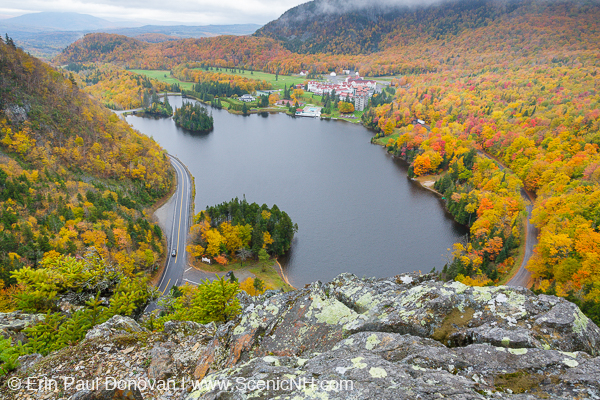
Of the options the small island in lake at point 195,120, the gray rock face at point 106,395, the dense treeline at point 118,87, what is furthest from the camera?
the dense treeline at point 118,87

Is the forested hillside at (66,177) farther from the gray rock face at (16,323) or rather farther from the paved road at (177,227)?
the gray rock face at (16,323)

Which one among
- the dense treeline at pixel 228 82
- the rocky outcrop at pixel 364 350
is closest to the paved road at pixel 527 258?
the rocky outcrop at pixel 364 350

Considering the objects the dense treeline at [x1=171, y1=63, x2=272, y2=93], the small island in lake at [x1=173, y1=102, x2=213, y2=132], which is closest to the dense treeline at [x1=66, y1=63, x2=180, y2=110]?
the dense treeline at [x1=171, y1=63, x2=272, y2=93]

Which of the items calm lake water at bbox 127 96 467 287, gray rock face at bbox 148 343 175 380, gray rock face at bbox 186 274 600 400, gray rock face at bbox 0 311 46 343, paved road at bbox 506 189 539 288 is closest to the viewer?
gray rock face at bbox 186 274 600 400

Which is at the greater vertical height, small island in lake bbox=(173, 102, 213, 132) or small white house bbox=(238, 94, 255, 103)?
small white house bbox=(238, 94, 255, 103)

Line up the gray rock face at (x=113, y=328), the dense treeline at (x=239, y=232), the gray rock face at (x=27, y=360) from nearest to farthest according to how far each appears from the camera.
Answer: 1. the gray rock face at (x=27, y=360)
2. the gray rock face at (x=113, y=328)
3. the dense treeline at (x=239, y=232)

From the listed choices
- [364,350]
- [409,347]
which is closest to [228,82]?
[364,350]

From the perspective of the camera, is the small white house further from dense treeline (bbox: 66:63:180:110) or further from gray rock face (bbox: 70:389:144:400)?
gray rock face (bbox: 70:389:144:400)
